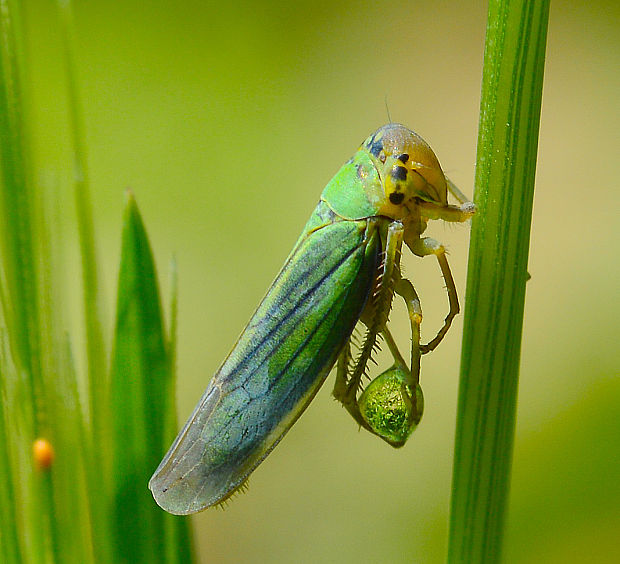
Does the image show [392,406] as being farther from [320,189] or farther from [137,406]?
[320,189]

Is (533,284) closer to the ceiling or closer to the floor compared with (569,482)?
closer to the ceiling

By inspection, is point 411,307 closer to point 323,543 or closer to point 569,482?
point 569,482

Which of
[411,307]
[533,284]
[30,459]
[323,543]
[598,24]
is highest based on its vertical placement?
[598,24]

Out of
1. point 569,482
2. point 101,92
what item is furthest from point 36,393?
point 101,92

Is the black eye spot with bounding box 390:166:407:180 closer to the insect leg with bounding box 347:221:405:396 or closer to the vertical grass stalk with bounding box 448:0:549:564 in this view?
the insect leg with bounding box 347:221:405:396

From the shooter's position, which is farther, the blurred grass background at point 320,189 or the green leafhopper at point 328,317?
the blurred grass background at point 320,189

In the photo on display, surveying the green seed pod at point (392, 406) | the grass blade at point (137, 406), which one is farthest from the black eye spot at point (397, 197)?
the grass blade at point (137, 406)

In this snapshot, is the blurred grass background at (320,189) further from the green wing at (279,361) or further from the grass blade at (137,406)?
the grass blade at (137,406)
